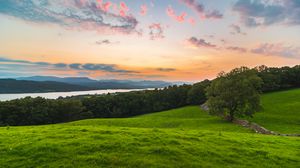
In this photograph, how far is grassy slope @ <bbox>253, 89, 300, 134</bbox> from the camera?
49.5m

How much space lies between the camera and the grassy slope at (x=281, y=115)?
49.5 meters

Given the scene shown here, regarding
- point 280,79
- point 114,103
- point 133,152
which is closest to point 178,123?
point 133,152

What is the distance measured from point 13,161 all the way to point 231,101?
48386 mm

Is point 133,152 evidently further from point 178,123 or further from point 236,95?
point 236,95

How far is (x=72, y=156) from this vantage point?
13547 millimetres

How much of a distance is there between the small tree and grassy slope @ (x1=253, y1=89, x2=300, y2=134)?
17.1ft

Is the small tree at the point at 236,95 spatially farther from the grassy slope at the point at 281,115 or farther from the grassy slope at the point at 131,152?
the grassy slope at the point at 131,152

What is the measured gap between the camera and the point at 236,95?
5344cm

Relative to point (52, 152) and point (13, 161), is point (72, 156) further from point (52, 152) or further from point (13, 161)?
point (13, 161)

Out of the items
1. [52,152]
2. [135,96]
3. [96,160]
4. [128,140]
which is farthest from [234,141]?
[135,96]

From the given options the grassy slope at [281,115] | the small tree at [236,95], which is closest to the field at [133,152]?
the grassy slope at [281,115]

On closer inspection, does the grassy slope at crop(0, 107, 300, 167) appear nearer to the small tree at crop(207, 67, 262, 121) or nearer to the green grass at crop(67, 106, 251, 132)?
the green grass at crop(67, 106, 251, 132)

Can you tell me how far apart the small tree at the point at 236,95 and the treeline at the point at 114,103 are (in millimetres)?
54252

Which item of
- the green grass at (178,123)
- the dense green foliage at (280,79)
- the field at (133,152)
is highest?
the dense green foliage at (280,79)
